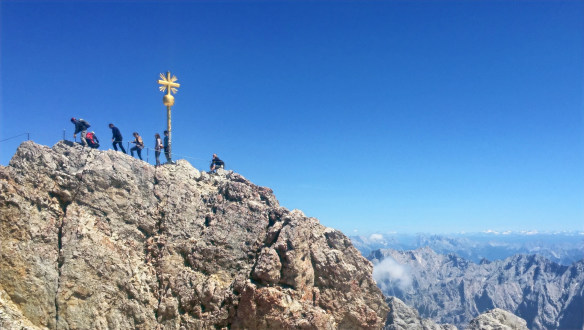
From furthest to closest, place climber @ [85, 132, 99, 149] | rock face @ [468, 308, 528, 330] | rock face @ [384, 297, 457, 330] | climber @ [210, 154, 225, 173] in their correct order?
rock face @ [384, 297, 457, 330] < rock face @ [468, 308, 528, 330] < climber @ [210, 154, 225, 173] < climber @ [85, 132, 99, 149]

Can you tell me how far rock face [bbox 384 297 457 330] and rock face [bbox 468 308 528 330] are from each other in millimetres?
34692

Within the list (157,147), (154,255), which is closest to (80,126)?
(157,147)

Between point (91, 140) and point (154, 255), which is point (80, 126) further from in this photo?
point (154, 255)

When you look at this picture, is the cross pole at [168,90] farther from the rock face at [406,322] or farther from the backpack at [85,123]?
the rock face at [406,322]

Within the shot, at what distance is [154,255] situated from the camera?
2867cm

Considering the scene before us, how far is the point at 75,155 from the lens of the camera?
2950 cm

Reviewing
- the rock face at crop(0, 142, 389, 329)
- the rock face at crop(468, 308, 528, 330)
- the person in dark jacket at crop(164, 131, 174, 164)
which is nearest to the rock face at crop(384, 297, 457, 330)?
the rock face at crop(468, 308, 528, 330)

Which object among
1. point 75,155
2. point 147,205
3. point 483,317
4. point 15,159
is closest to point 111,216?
point 147,205

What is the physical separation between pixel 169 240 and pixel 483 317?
55.8m

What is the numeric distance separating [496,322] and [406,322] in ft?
146

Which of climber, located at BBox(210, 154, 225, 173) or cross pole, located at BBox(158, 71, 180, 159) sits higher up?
cross pole, located at BBox(158, 71, 180, 159)

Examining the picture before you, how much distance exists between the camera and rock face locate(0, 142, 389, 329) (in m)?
25.0

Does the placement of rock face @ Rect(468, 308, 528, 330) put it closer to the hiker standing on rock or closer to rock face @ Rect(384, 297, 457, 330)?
rock face @ Rect(384, 297, 457, 330)

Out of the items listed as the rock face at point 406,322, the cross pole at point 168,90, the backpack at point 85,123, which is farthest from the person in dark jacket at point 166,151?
the rock face at point 406,322
